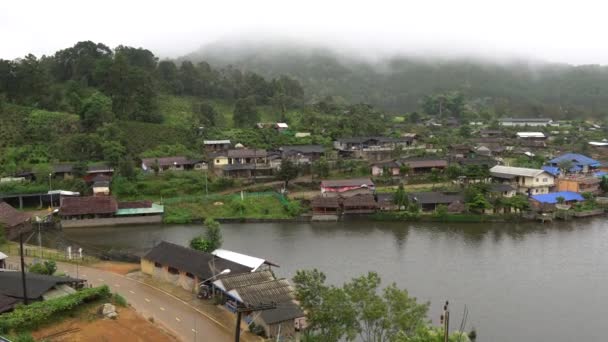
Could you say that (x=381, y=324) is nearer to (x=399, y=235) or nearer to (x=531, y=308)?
(x=531, y=308)

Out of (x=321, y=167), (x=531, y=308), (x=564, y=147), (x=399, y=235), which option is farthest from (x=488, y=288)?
(x=564, y=147)

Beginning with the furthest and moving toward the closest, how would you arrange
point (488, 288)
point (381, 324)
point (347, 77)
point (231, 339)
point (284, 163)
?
point (347, 77) < point (284, 163) < point (488, 288) < point (231, 339) < point (381, 324)

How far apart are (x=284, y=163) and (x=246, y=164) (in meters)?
4.09

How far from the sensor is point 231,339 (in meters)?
16.9

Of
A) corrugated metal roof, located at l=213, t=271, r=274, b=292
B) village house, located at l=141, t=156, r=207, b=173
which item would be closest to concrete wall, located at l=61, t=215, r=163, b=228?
village house, located at l=141, t=156, r=207, b=173

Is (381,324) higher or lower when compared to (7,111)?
lower

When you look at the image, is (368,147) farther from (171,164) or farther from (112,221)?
(112,221)

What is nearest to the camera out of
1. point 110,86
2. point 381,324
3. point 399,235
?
point 381,324

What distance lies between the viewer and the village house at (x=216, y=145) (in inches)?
1898

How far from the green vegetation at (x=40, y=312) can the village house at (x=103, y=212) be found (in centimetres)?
1622

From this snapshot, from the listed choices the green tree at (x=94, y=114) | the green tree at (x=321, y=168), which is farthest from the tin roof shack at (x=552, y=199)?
the green tree at (x=94, y=114)

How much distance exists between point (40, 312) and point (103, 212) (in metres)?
17.9

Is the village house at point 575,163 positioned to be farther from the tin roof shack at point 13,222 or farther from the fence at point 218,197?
the tin roof shack at point 13,222

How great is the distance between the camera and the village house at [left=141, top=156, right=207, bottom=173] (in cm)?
4253
